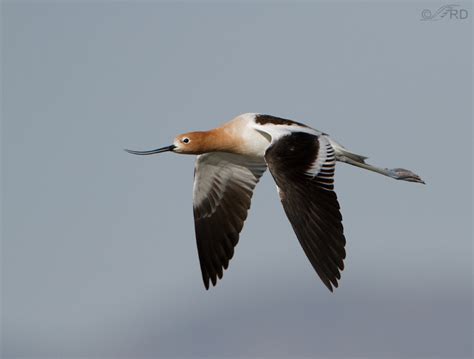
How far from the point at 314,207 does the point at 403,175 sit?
3.34m

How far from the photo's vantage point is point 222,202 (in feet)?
59.5

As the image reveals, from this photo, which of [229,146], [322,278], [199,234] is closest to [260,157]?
[229,146]

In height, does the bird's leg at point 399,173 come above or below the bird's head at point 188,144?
below

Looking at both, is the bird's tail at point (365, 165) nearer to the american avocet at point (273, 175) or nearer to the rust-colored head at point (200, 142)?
the american avocet at point (273, 175)

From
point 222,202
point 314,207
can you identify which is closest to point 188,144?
point 222,202

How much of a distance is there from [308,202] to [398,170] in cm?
342

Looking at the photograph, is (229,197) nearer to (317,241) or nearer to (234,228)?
(234,228)

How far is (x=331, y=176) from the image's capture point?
15086mm

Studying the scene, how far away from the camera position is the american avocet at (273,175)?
48.2ft

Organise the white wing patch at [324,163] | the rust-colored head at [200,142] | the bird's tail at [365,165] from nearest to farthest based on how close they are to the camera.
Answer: the white wing patch at [324,163], the bird's tail at [365,165], the rust-colored head at [200,142]

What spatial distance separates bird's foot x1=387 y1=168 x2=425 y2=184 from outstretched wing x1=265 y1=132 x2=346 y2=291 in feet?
8.40

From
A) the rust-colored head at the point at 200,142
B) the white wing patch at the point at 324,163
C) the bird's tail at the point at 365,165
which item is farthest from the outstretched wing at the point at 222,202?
the white wing patch at the point at 324,163

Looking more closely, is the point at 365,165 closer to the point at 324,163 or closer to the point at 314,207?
the point at 324,163

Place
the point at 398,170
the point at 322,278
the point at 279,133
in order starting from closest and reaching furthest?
the point at 322,278, the point at 279,133, the point at 398,170
